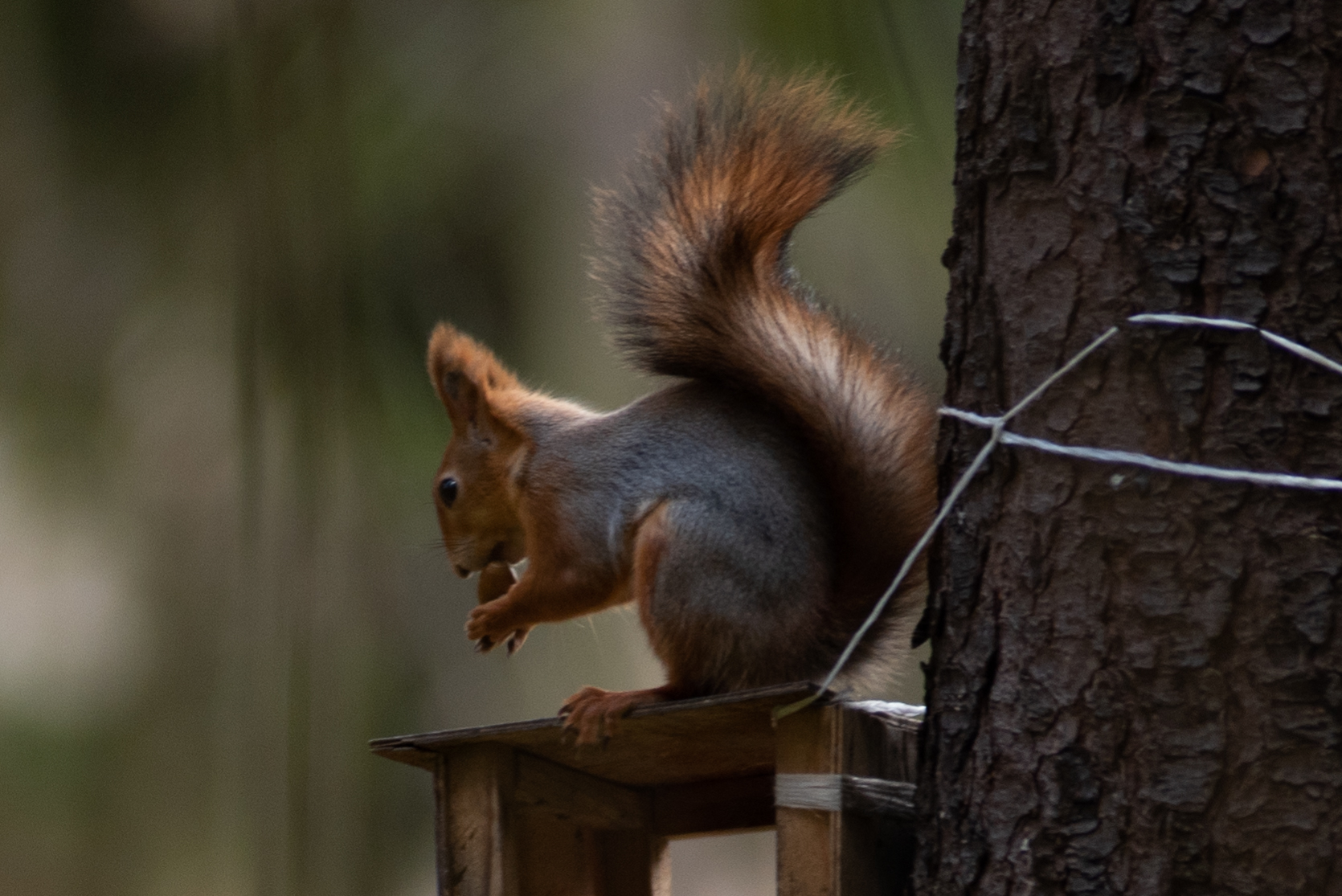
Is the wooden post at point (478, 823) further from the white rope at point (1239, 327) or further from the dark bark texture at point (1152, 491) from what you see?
the white rope at point (1239, 327)

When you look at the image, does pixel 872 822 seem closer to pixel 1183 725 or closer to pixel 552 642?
pixel 1183 725

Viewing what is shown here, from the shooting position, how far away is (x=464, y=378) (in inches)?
56.9

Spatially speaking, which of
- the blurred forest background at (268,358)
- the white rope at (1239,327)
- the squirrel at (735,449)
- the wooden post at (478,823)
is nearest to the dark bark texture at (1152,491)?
the white rope at (1239,327)

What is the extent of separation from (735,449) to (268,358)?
135 cm

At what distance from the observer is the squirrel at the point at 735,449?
1.16 metres

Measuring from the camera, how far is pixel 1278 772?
81 centimetres

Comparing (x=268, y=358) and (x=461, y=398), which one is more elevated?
(x=268, y=358)

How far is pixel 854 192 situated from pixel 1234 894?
1.72 metres

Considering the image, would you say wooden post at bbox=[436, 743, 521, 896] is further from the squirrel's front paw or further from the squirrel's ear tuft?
the squirrel's ear tuft

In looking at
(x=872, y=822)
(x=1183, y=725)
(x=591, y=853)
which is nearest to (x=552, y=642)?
(x=591, y=853)

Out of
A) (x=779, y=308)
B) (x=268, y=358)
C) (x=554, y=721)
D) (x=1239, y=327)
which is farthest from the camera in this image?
(x=268, y=358)

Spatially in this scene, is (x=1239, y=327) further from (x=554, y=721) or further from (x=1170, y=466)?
(x=554, y=721)

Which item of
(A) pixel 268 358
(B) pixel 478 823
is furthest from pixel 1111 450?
(A) pixel 268 358

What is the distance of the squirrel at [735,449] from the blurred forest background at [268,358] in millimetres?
1023
